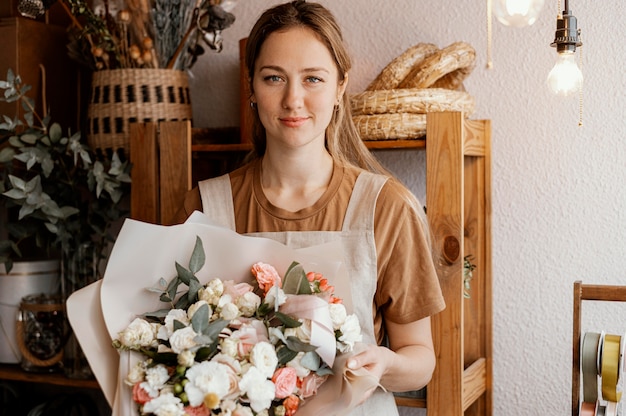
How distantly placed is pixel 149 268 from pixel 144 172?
2.44ft

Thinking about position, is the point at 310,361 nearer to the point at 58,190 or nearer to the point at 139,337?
the point at 139,337

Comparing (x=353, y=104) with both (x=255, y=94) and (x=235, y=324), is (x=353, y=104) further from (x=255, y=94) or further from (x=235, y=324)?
(x=235, y=324)

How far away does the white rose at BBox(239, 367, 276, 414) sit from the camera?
122cm

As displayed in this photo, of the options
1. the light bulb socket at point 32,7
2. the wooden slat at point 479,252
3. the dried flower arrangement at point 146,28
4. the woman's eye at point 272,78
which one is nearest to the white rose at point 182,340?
the woman's eye at point 272,78

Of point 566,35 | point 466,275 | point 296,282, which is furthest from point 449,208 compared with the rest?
point 296,282

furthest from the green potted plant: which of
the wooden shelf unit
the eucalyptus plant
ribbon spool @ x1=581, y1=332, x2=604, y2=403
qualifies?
ribbon spool @ x1=581, y1=332, x2=604, y2=403

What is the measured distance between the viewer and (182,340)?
1.25m

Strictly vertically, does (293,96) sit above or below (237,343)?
above

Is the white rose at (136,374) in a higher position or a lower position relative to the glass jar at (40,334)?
higher

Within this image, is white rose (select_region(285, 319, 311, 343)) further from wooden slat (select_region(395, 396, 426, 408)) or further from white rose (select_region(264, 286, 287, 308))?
wooden slat (select_region(395, 396, 426, 408))

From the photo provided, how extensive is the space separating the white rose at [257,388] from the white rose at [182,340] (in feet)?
0.33

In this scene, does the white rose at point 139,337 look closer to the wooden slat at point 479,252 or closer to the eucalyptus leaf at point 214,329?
the eucalyptus leaf at point 214,329

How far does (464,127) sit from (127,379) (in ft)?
3.27

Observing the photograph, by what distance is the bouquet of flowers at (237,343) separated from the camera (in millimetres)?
1223
